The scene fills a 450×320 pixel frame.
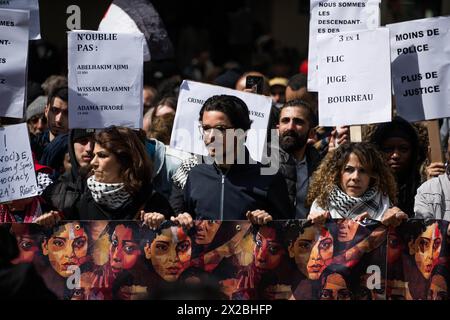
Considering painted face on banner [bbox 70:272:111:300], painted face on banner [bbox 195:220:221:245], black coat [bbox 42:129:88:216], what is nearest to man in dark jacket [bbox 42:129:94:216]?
black coat [bbox 42:129:88:216]

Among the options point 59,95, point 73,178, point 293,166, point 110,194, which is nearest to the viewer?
point 110,194

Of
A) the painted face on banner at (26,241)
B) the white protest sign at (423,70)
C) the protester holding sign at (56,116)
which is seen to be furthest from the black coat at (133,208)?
the protester holding sign at (56,116)

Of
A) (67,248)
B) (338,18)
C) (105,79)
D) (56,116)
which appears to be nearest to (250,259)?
(67,248)

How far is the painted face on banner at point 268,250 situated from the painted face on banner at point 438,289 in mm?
864

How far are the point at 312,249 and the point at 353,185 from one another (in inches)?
22.1

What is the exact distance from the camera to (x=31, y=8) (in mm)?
8055

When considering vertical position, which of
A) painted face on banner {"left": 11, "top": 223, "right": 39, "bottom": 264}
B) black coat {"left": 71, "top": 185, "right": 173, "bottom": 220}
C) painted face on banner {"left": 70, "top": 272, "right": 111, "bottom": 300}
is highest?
black coat {"left": 71, "top": 185, "right": 173, "bottom": 220}

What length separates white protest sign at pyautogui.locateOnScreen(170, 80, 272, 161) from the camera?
Result: 796cm

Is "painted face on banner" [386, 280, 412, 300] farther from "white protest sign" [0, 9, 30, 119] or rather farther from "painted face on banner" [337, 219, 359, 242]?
"white protest sign" [0, 9, 30, 119]

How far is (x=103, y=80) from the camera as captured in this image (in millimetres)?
7504

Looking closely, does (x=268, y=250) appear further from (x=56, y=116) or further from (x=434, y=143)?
(x=56, y=116)

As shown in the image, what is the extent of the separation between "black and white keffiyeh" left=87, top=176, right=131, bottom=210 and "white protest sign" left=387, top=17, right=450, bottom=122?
1.96 m
